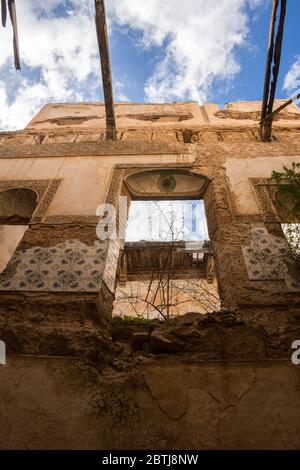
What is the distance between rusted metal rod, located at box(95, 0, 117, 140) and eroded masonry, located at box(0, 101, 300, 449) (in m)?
0.51

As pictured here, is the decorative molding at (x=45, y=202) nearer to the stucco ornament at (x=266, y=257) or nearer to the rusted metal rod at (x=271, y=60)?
the stucco ornament at (x=266, y=257)

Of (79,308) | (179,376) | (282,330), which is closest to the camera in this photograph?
(179,376)

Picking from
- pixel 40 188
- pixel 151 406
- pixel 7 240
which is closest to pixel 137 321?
pixel 151 406

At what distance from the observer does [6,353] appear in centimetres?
288

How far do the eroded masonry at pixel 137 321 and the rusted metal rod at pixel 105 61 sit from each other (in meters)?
0.51

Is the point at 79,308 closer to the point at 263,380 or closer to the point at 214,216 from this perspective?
the point at 263,380

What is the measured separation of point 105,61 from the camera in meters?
6.53

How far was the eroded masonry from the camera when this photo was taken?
2.34m

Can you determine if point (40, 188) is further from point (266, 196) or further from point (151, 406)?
point (151, 406)
